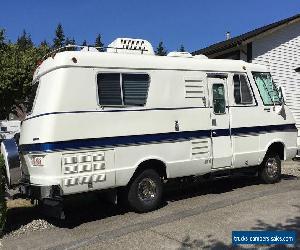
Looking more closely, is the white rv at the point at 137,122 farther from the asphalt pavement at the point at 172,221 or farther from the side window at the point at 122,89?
the asphalt pavement at the point at 172,221

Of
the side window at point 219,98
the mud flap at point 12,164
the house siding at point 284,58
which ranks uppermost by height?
the house siding at point 284,58

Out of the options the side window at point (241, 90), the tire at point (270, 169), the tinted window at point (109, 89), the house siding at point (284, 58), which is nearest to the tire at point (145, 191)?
the tinted window at point (109, 89)

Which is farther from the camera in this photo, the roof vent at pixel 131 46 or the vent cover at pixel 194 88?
the vent cover at pixel 194 88

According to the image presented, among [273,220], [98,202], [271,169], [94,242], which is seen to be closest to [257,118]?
[271,169]

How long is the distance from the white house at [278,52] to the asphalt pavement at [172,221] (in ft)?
34.5

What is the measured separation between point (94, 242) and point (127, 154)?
197 cm

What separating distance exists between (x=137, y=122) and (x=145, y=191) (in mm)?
1387

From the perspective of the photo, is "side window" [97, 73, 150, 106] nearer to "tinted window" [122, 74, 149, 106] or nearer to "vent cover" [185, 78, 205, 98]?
"tinted window" [122, 74, 149, 106]

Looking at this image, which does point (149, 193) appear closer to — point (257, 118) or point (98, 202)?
point (98, 202)

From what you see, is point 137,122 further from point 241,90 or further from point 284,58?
point 284,58

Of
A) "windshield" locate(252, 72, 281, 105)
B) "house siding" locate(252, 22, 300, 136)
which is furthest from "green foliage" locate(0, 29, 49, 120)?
"windshield" locate(252, 72, 281, 105)

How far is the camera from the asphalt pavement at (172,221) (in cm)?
732

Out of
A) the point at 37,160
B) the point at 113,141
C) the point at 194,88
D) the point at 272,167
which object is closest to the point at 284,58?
the point at 272,167

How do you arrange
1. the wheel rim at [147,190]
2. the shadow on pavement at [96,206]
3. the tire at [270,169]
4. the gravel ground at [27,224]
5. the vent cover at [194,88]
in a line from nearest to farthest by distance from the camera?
1. the gravel ground at [27,224]
2. the shadow on pavement at [96,206]
3. the wheel rim at [147,190]
4. the vent cover at [194,88]
5. the tire at [270,169]
